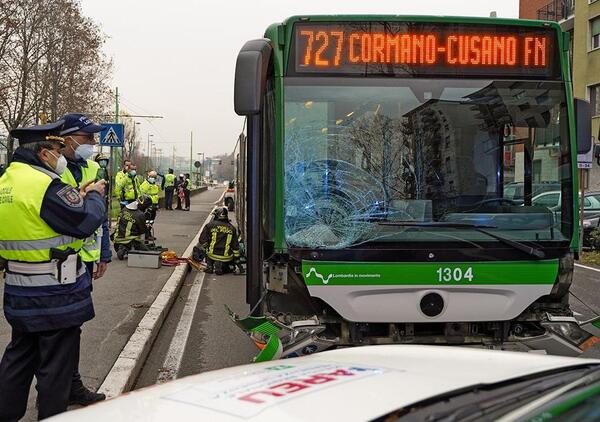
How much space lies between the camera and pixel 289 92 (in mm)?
4391

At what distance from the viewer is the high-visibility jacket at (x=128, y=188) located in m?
16.0

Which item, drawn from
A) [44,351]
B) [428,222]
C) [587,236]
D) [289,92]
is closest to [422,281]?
[428,222]

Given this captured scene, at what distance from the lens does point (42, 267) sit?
11.3 feet

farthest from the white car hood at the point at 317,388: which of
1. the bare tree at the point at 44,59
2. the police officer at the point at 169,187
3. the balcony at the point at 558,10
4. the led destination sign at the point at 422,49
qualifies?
the balcony at the point at 558,10

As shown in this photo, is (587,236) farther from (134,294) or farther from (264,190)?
(264,190)

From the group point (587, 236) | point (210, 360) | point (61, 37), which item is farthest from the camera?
point (61, 37)

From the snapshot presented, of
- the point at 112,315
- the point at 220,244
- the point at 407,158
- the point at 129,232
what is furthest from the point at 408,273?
the point at 129,232

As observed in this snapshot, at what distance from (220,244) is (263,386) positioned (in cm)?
970

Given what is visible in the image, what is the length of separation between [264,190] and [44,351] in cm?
185

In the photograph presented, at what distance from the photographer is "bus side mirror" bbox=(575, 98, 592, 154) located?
15.8ft

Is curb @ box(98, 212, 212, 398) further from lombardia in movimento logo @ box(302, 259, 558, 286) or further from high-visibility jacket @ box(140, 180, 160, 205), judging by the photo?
high-visibility jacket @ box(140, 180, 160, 205)

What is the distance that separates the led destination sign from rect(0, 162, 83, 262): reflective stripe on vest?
1960 millimetres

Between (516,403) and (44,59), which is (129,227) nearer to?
(516,403)

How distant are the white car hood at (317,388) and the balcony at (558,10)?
3988 cm
